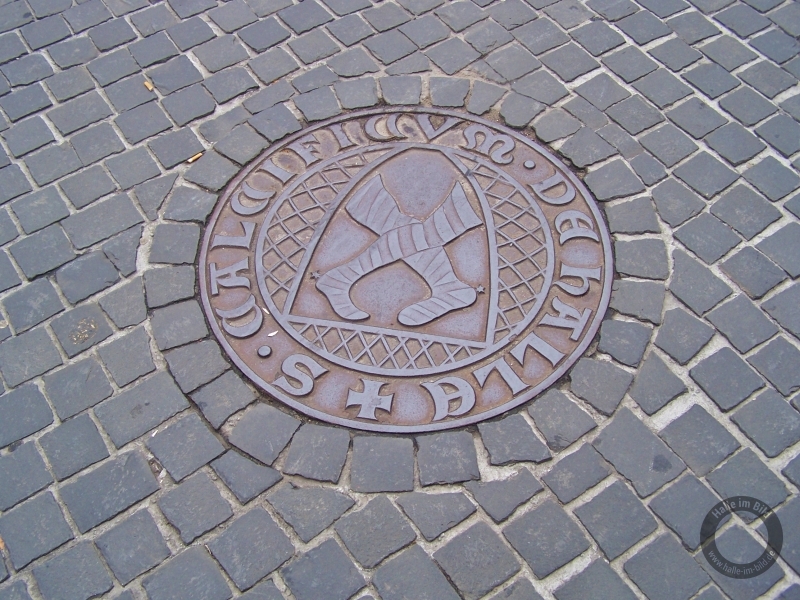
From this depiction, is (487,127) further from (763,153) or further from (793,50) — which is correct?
(793,50)

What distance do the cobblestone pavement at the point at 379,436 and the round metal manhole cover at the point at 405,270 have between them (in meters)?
0.11

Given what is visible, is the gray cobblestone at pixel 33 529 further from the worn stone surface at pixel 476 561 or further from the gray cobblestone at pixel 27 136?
the gray cobblestone at pixel 27 136

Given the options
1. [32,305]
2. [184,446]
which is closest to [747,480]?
[184,446]

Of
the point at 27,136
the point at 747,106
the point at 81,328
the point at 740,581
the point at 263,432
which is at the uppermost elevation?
the point at 27,136

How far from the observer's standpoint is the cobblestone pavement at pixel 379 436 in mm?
2611

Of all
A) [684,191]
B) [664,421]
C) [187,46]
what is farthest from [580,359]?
[187,46]

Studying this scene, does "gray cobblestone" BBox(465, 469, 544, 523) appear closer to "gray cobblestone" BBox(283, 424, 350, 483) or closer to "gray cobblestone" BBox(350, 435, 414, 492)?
"gray cobblestone" BBox(350, 435, 414, 492)

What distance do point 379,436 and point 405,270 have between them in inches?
30.8

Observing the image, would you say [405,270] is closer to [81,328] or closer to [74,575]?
[81,328]

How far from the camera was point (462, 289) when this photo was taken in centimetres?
314

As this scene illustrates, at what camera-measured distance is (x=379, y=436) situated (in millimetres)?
2848

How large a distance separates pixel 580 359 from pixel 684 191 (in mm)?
1104

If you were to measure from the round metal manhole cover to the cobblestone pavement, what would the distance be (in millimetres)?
108

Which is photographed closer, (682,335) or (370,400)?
(370,400)
